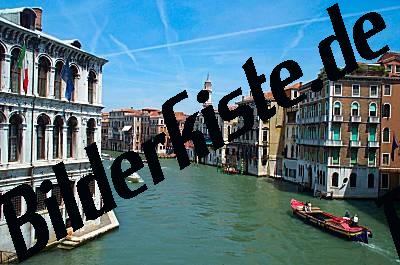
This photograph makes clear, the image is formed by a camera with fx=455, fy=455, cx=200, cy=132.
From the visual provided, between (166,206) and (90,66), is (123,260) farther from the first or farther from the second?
(166,206)

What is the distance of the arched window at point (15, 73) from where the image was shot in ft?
35.8

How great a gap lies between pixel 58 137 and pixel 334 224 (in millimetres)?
10016

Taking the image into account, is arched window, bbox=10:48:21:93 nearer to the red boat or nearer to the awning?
the red boat

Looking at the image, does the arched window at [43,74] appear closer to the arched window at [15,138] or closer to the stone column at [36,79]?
the stone column at [36,79]

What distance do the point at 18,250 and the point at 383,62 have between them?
25.8m

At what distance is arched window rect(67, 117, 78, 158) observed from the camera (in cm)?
1337

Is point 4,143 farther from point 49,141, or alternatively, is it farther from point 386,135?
point 386,135

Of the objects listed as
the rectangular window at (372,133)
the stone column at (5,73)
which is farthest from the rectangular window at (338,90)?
the stone column at (5,73)

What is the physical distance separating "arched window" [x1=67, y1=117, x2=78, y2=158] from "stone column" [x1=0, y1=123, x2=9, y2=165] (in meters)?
2.53

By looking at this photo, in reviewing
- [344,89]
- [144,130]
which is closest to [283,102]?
[344,89]

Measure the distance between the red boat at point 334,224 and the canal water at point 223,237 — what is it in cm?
27

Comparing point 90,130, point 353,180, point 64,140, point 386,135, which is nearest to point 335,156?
point 353,180

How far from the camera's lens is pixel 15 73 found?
11070 mm

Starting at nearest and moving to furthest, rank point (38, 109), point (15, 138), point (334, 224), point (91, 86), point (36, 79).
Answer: point (15, 138), point (36, 79), point (38, 109), point (91, 86), point (334, 224)
